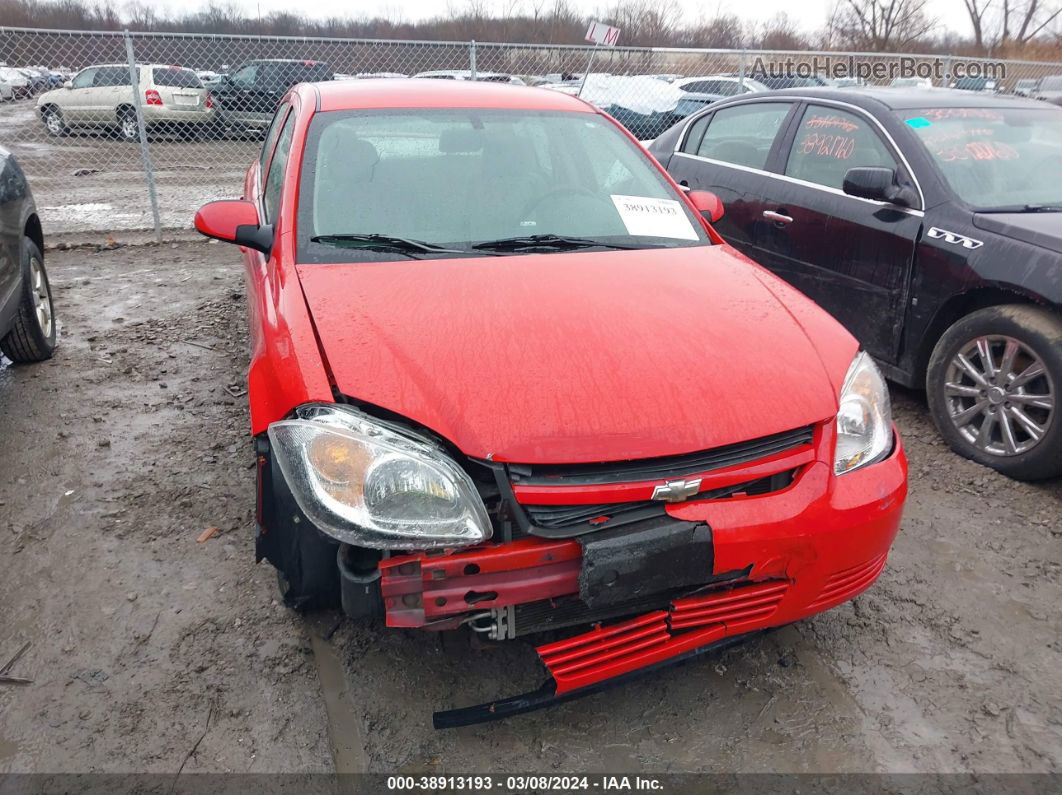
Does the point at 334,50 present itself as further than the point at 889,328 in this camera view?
Yes

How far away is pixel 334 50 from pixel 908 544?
47.9 ft

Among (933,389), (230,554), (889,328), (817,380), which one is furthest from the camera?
(889,328)

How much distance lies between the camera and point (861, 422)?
218cm

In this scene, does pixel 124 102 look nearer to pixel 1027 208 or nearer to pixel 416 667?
pixel 1027 208

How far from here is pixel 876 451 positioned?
7.16 ft

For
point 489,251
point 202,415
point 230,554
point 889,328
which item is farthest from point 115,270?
point 889,328

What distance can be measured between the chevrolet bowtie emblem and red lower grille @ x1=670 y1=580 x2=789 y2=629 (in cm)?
27

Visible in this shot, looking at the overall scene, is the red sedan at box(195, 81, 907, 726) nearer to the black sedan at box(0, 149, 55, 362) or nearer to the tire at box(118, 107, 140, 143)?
the black sedan at box(0, 149, 55, 362)

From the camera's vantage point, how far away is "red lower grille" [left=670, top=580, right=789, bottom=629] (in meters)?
1.92

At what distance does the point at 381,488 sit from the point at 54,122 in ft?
58.2

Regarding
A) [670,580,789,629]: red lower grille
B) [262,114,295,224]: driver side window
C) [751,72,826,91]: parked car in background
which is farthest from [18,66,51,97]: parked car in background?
[670,580,789,629]: red lower grille

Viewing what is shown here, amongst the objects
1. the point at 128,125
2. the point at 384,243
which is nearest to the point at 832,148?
the point at 384,243

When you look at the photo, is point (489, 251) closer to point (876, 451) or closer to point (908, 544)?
point (876, 451)

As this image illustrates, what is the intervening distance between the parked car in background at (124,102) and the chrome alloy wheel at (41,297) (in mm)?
9388
